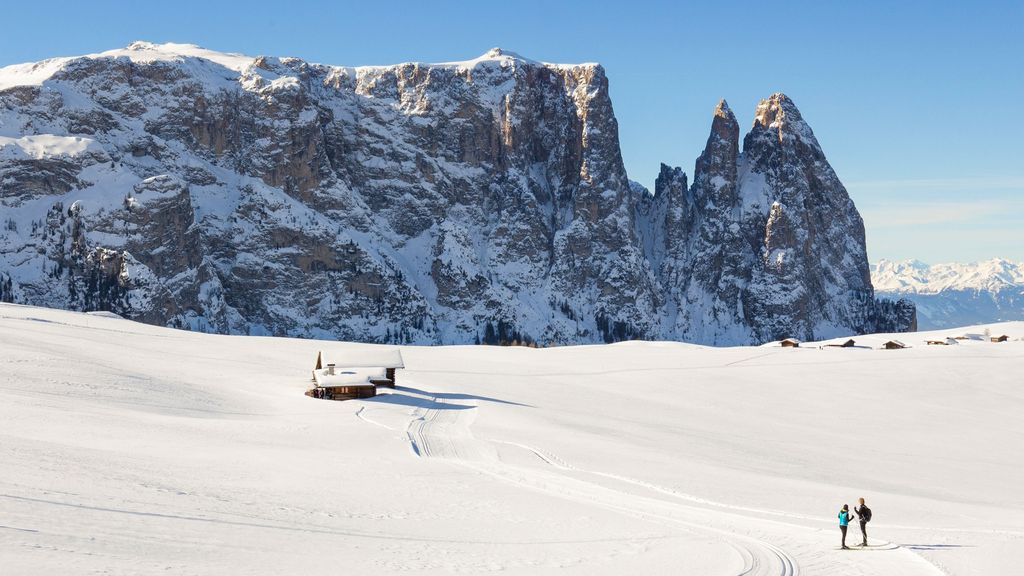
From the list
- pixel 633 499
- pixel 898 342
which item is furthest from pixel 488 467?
pixel 898 342

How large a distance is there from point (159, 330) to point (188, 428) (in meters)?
75.9

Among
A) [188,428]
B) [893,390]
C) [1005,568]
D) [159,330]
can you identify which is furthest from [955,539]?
[159,330]

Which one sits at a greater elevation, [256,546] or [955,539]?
[256,546]

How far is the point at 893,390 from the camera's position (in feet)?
283

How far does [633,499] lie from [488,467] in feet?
27.6

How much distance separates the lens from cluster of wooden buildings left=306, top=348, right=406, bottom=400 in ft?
220

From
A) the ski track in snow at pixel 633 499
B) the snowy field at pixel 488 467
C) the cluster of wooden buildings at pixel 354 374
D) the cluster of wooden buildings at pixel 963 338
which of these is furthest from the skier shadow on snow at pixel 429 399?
the cluster of wooden buildings at pixel 963 338

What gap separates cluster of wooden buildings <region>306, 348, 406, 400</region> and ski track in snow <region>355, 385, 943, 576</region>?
10836mm

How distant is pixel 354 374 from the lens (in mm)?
69562

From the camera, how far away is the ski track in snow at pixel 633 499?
25917 millimetres

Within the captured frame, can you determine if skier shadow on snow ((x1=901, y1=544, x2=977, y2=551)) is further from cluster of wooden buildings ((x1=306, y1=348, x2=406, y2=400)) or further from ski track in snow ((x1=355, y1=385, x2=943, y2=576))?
cluster of wooden buildings ((x1=306, y1=348, x2=406, y2=400))

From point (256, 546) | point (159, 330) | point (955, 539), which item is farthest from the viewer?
point (159, 330)

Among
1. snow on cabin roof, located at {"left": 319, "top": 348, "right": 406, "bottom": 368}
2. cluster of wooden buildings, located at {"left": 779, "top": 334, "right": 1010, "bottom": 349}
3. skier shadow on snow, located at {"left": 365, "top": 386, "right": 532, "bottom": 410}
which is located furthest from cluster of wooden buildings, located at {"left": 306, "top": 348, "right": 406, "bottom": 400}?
cluster of wooden buildings, located at {"left": 779, "top": 334, "right": 1010, "bottom": 349}

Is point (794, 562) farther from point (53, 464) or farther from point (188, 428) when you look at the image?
point (188, 428)
